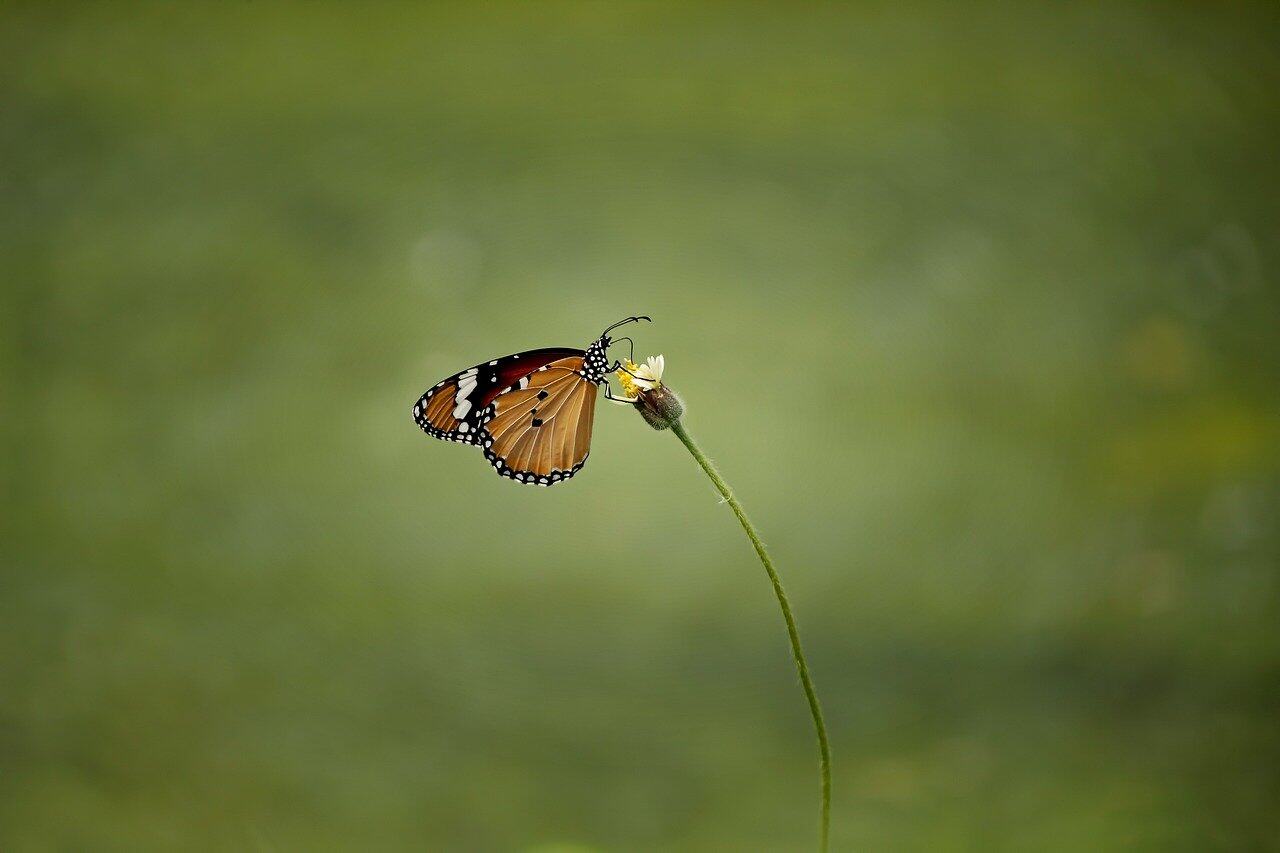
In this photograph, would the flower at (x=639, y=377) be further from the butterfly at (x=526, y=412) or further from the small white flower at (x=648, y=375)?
the butterfly at (x=526, y=412)

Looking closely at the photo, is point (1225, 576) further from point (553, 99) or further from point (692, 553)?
point (553, 99)

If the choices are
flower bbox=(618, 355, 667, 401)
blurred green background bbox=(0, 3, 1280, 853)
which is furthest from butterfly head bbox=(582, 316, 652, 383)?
blurred green background bbox=(0, 3, 1280, 853)

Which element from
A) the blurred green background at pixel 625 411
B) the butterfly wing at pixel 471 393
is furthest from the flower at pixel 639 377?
the blurred green background at pixel 625 411

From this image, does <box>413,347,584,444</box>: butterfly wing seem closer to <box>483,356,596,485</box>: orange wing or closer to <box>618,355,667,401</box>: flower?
<box>483,356,596,485</box>: orange wing

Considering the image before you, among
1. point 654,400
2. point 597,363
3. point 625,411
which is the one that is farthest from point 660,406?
point 625,411

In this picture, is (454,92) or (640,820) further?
(454,92)

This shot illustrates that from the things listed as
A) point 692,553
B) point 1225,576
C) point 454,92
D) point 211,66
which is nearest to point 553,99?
point 454,92
